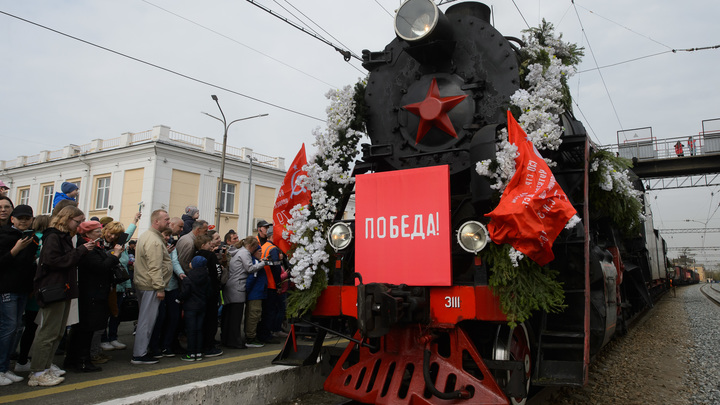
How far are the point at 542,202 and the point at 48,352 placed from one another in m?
4.10

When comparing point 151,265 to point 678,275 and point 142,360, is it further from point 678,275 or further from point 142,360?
point 678,275

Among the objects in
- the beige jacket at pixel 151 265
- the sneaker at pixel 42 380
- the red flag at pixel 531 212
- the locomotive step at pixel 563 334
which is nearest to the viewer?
the red flag at pixel 531 212

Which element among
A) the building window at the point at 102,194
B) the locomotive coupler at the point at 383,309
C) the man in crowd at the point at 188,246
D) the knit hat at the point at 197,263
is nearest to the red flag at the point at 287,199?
the knit hat at the point at 197,263

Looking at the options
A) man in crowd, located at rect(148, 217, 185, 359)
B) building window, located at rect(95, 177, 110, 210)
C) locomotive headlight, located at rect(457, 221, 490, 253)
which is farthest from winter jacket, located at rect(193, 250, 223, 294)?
building window, located at rect(95, 177, 110, 210)

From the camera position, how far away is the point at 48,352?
3.86m

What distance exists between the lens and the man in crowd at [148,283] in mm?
4816

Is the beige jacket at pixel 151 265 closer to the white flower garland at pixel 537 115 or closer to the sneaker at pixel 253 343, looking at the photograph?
the sneaker at pixel 253 343

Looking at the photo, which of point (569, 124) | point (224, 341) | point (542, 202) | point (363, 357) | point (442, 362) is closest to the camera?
point (542, 202)

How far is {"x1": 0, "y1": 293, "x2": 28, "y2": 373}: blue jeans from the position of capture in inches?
151

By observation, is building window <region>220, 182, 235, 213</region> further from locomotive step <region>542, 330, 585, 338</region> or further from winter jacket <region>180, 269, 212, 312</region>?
locomotive step <region>542, 330, 585, 338</region>

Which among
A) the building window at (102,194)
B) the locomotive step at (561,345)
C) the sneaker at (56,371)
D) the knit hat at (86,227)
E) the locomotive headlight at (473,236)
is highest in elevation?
the building window at (102,194)

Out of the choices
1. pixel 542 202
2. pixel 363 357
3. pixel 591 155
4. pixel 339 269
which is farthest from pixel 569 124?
pixel 363 357

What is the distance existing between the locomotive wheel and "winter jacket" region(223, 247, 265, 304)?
3.50 meters

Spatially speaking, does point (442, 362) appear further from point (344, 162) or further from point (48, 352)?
point (48, 352)
